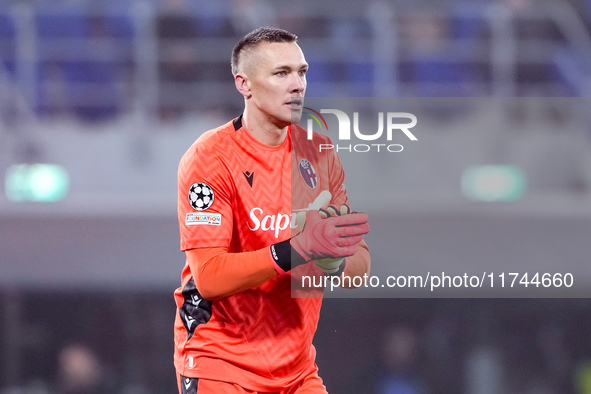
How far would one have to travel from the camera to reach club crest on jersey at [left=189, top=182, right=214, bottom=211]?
8.93 ft

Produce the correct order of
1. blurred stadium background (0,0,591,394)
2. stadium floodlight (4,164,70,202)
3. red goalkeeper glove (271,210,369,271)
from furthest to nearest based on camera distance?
stadium floodlight (4,164,70,202) → blurred stadium background (0,0,591,394) → red goalkeeper glove (271,210,369,271)

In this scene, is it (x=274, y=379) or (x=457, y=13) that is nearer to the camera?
(x=274, y=379)

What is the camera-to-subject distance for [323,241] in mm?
2562

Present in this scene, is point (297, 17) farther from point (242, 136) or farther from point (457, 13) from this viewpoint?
point (242, 136)

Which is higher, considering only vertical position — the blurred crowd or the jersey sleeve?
the blurred crowd

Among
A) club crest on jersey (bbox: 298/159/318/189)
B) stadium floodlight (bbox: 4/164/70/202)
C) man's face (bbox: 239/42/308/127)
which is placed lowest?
club crest on jersey (bbox: 298/159/318/189)

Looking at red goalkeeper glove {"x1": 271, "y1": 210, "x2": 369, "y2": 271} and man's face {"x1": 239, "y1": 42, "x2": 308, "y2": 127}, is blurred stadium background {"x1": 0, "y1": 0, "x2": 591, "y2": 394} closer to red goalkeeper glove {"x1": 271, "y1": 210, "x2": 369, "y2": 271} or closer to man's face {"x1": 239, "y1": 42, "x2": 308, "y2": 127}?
man's face {"x1": 239, "y1": 42, "x2": 308, "y2": 127}

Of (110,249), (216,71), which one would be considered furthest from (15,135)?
(216,71)

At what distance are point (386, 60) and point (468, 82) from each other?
0.79 m

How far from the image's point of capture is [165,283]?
26.2 ft

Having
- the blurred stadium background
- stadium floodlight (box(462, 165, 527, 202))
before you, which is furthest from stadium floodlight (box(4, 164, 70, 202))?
stadium floodlight (box(462, 165, 527, 202))

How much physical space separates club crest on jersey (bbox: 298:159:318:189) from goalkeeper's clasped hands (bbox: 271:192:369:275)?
1.11ft

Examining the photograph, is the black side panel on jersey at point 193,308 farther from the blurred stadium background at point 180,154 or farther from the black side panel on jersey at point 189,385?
the blurred stadium background at point 180,154

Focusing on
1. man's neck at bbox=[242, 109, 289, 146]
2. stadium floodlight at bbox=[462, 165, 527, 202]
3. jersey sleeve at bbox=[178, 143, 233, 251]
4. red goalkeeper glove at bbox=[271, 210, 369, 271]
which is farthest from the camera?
stadium floodlight at bbox=[462, 165, 527, 202]
